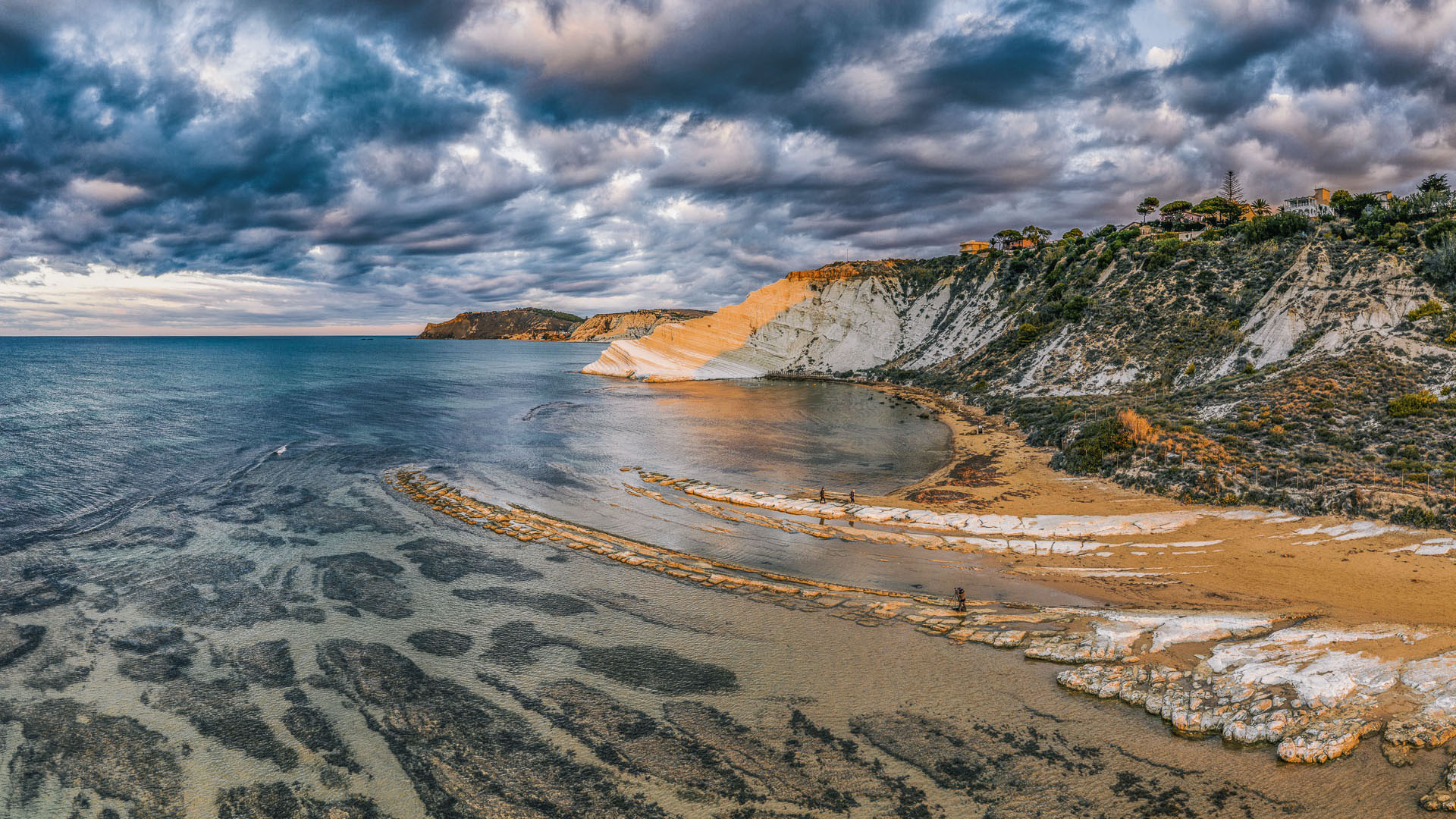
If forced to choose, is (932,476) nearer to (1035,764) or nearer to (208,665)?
(1035,764)

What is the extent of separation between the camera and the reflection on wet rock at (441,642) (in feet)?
41.9

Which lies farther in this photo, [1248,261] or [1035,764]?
[1248,261]

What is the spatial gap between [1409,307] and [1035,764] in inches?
1466

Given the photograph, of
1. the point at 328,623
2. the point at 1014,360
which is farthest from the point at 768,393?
the point at 328,623

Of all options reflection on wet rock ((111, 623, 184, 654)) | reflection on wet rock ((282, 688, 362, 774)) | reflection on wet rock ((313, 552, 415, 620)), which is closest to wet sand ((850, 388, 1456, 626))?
reflection on wet rock ((282, 688, 362, 774))

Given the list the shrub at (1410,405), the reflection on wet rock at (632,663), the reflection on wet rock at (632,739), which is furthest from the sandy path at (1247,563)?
the reflection on wet rock at (632,739)

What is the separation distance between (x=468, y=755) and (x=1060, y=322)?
5564 cm

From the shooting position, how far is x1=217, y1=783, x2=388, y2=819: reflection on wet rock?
8.58 metres

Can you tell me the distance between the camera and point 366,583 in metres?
16.2

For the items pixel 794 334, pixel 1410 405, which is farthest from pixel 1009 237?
pixel 1410 405

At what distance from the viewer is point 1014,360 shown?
175 ft

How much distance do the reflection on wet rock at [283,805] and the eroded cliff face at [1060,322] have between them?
39398mm

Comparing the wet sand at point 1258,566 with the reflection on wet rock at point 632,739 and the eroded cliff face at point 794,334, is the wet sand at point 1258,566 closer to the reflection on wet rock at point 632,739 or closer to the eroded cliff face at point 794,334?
the reflection on wet rock at point 632,739

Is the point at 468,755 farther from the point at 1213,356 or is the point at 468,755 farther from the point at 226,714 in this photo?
the point at 1213,356
